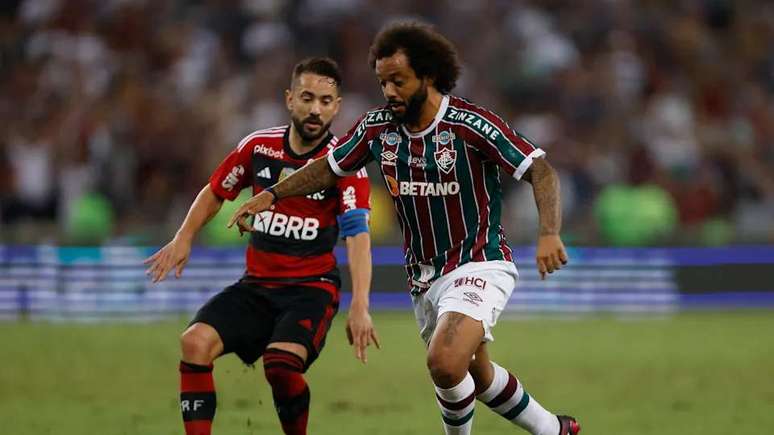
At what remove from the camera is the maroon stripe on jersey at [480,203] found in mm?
8031

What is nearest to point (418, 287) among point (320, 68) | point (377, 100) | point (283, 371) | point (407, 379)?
point (283, 371)

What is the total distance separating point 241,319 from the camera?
342 inches

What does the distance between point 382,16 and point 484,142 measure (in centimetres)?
1411

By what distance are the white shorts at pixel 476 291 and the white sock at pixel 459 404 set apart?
29 cm

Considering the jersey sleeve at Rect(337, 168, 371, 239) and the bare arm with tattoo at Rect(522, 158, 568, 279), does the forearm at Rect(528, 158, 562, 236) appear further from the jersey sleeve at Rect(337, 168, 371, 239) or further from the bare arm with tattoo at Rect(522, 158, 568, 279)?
the jersey sleeve at Rect(337, 168, 371, 239)

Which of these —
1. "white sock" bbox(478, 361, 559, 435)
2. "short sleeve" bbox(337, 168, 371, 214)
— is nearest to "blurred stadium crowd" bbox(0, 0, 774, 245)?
"short sleeve" bbox(337, 168, 371, 214)

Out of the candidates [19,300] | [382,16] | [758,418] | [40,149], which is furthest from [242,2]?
[758,418]

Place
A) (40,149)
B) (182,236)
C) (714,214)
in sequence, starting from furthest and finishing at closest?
(714,214)
(40,149)
(182,236)

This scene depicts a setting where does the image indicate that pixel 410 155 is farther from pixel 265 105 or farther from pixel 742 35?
pixel 742 35

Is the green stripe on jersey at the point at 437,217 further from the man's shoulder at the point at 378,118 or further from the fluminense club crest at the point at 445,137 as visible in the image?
the man's shoulder at the point at 378,118

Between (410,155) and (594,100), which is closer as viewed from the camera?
(410,155)

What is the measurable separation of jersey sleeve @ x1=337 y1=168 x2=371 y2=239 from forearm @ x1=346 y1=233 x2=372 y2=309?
5 cm

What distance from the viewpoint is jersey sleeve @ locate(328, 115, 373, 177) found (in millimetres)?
8289

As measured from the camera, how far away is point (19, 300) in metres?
17.4
